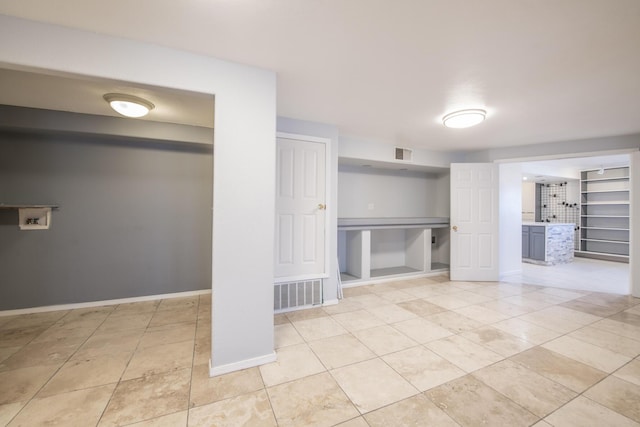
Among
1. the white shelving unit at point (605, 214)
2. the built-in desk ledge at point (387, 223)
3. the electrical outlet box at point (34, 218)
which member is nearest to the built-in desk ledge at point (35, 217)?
the electrical outlet box at point (34, 218)

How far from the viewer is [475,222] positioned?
458 centimetres

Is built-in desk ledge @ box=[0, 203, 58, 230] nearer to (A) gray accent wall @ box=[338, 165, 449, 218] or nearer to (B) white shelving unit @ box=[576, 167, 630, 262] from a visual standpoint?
(A) gray accent wall @ box=[338, 165, 449, 218]

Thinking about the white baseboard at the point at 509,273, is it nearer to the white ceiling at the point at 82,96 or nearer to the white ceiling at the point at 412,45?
the white ceiling at the point at 412,45

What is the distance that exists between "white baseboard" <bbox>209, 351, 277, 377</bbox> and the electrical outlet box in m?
2.99

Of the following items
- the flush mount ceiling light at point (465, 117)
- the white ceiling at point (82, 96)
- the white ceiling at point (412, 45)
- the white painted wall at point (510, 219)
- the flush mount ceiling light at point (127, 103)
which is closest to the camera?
the white ceiling at point (412, 45)

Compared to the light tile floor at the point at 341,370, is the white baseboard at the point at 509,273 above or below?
above

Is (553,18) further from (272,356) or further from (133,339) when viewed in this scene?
(133,339)

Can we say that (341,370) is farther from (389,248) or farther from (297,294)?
(389,248)

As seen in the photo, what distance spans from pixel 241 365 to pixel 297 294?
4.18ft

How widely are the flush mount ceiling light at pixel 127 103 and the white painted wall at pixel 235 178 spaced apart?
36.5 inches

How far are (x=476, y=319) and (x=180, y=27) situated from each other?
152 inches

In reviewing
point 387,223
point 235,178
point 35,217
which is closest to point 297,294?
point 235,178

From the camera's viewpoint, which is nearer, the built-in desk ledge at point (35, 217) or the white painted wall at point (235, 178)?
the white painted wall at point (235, 178)

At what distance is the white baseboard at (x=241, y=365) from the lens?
1.91 m
